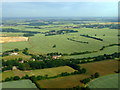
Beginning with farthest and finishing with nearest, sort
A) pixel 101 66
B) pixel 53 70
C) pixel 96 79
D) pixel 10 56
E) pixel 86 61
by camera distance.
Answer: pixel 10 56
pixel 86 61
pixel 101 66
pixel 53 70
pixel 96 79

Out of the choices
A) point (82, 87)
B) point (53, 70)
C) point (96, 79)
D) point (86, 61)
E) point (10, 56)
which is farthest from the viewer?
point (10, 56)

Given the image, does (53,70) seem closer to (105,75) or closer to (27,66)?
(27,66)

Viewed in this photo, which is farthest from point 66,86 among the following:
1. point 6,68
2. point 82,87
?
point 6,68

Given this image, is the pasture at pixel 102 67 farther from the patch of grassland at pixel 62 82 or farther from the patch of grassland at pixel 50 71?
the patch of grassland at pixel 62 82

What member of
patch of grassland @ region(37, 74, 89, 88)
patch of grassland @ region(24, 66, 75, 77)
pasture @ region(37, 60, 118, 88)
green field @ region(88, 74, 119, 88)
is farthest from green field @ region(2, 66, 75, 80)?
green field @ region(88, 74, 119, 88)

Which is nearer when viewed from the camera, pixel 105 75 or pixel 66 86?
pixel 66 86

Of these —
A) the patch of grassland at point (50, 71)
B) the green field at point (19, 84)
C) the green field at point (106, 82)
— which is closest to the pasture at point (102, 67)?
the green field at point (106, 82)

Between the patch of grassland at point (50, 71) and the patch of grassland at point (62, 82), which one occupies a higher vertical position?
the patch of grassland at point (50, 71)

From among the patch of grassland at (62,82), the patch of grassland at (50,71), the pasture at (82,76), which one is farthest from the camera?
the patch of grassland at (50,71)

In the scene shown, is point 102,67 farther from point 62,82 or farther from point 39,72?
point 39,72
